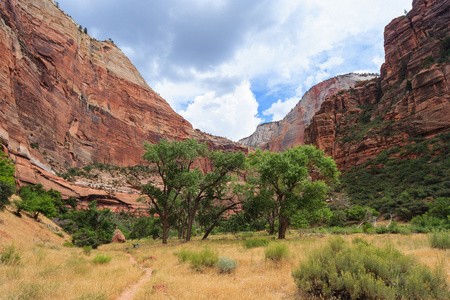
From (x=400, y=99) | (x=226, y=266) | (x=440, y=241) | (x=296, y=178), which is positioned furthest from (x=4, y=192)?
(x=400, y=99)

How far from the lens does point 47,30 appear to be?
69875mm

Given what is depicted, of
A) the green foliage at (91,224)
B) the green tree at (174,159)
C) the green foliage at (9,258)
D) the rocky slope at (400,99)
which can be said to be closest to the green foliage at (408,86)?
the rocky slope at (400,99)

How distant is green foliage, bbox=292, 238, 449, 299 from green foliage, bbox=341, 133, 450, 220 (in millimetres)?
29107

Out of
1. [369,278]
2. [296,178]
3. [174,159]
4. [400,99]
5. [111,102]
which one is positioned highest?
[111,102]

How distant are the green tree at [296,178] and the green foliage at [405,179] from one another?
737 inches

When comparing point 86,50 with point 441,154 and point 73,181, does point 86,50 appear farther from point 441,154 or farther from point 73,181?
point 441,154

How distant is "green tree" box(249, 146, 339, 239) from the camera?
14.7m

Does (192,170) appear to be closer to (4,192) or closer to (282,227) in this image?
(282,227)

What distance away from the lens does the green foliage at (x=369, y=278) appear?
145 inches

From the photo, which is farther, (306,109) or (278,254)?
(306,109)

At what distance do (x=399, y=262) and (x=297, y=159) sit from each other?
445 inches

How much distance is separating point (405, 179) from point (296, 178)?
111 feet

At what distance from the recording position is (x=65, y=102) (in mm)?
66000

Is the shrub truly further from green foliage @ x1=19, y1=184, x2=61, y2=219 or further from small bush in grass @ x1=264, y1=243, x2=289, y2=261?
green foliage @ x1=19, y1=184, x2=61, y2=219
